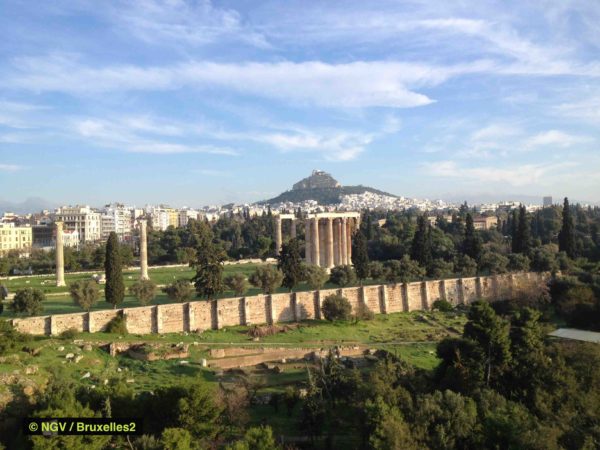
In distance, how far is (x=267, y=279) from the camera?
30.1 metres

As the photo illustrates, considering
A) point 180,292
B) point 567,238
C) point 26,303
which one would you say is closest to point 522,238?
point 567,238

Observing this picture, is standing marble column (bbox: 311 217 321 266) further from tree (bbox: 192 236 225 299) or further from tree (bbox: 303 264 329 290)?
tree (bbox: 192 236 225 299)

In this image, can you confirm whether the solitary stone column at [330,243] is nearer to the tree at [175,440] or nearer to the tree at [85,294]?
the tree at [85,294]

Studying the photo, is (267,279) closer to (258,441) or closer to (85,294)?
(85,294)

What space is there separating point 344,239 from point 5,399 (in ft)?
116

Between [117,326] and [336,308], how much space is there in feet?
34.7

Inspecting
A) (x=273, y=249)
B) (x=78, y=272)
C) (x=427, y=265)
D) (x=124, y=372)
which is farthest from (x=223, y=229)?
(x=124, y=372)

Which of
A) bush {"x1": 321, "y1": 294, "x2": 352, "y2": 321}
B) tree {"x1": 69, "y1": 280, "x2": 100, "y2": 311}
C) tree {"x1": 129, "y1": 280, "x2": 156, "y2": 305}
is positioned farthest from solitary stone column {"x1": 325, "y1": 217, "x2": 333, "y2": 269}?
tree {"x1": 69, "y1": 280, "x2": 100, "y2": 311}

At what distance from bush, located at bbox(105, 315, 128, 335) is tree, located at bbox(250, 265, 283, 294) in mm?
8023

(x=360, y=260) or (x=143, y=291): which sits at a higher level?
(x=360, y=260)

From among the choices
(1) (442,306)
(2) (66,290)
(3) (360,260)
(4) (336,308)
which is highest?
(3) (360,260)

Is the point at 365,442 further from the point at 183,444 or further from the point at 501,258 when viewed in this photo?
the point at 501,258

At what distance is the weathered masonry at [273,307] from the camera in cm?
2406

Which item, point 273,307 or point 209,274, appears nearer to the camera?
point 209,274
